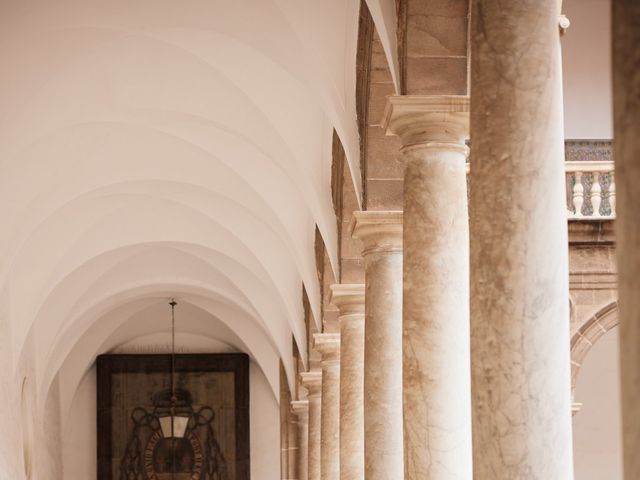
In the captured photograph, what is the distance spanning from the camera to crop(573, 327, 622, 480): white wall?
2038 centimetres

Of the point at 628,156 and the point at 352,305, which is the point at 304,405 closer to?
the point at 352,305

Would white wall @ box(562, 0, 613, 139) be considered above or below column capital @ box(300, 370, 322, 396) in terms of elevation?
above

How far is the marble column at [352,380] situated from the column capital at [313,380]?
6.00 m

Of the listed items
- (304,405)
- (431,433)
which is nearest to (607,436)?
(304,405)

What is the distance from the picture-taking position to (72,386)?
2511 centimetres

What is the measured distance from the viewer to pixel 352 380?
1202 cm

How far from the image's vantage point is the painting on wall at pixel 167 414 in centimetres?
2553

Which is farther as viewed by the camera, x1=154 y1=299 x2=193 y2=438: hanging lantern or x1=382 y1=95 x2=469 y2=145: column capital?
x1=154 y1=299 x2=193 y2=438: hanging lantern

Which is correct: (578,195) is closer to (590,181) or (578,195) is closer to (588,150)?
(590,181)

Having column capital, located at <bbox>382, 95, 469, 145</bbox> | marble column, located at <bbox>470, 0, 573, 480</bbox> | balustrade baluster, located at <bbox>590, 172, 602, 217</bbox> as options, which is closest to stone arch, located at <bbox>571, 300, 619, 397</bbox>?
balustrade baluster, located at <bbox>590, 172, 602, 217</bbox>

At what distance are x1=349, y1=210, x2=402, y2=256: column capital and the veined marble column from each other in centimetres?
500

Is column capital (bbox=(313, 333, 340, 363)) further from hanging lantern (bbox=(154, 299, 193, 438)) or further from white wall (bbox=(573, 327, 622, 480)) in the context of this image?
hanging lantern (bbox=(154, 299, 193, 438))

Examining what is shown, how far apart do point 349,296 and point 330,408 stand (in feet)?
8.99

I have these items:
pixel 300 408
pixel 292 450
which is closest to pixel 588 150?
pixel 300 408
